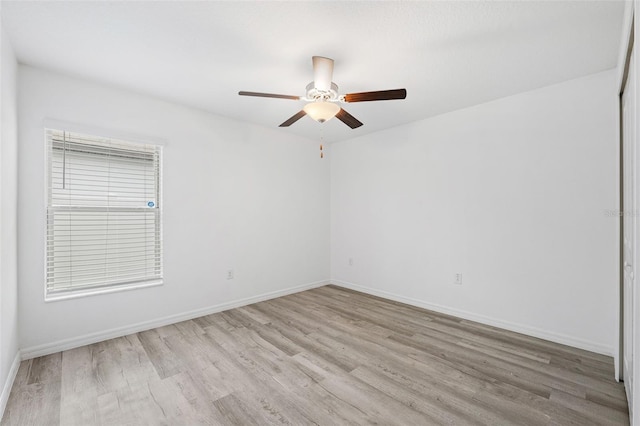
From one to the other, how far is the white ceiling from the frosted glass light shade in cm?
39

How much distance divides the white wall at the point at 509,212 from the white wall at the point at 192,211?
1198 mm

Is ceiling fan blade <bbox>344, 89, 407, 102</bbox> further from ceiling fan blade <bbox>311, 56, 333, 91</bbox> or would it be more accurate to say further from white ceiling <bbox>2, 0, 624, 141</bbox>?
white ceiling <bbox>2, 0, 624, 141</bbox>

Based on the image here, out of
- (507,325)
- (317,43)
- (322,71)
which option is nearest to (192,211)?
(322,71)

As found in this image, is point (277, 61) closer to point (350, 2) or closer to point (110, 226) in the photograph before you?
point (350, 2)

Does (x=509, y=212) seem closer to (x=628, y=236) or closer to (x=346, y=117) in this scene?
(x=628, y=236)

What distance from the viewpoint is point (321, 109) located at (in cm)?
246

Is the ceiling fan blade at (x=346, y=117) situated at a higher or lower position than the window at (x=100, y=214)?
higher

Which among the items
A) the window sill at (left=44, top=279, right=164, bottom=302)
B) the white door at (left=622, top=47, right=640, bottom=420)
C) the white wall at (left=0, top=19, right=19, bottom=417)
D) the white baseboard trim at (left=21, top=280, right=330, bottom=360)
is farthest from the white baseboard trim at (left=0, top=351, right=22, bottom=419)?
the white door at (left=622, top=47, right=640, bottom=420)

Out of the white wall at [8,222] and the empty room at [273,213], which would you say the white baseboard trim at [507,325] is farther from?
the white wall at [8,222]

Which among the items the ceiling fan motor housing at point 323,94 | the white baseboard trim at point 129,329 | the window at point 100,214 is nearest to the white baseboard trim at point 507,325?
the white baseboard trim at point 129,329

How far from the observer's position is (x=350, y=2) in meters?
1.79

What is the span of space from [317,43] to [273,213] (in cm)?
268

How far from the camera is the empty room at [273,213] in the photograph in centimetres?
194

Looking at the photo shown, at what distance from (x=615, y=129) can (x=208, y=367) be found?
4.18 metres
